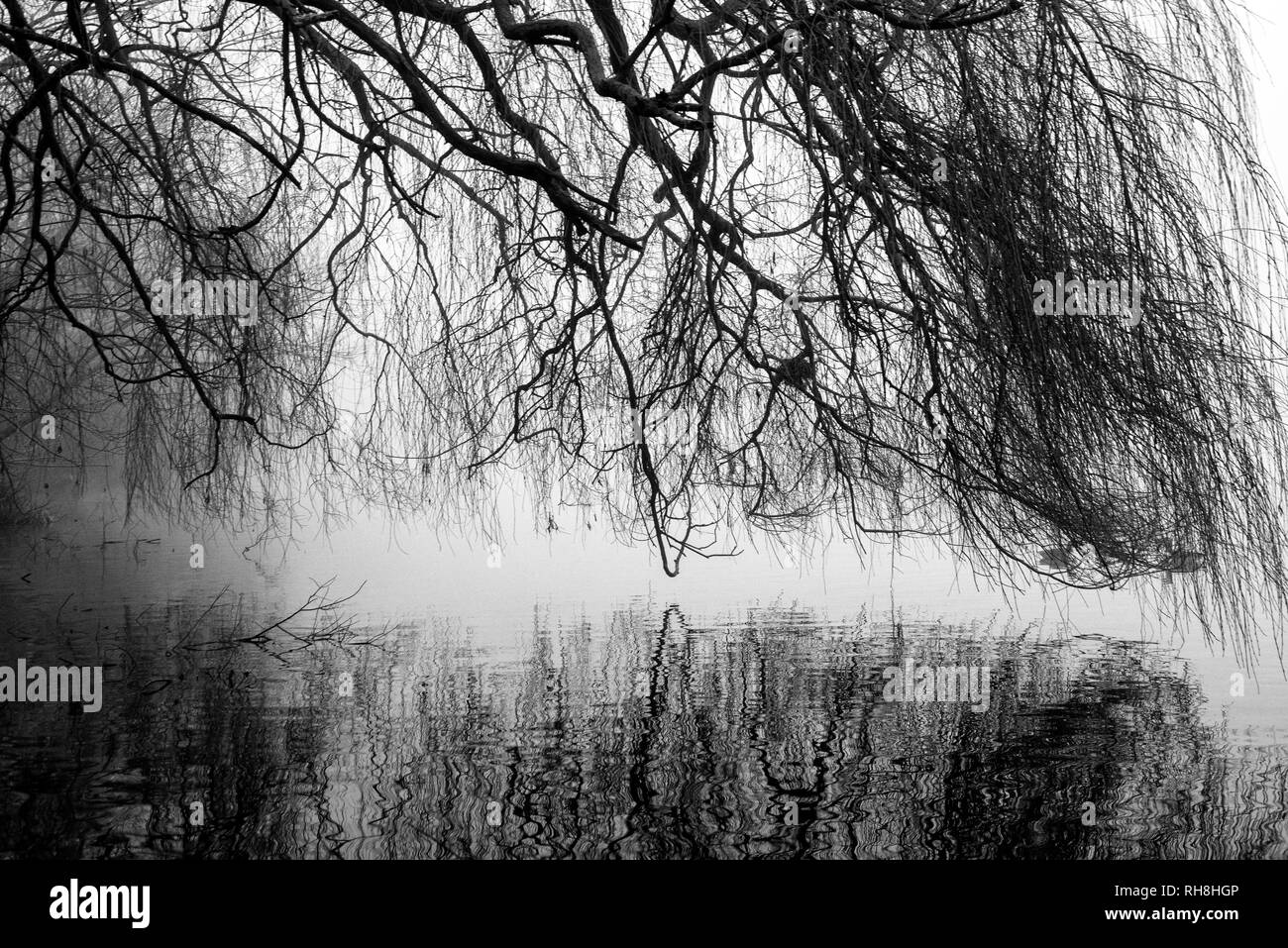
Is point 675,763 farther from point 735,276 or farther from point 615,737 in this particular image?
point 735,276

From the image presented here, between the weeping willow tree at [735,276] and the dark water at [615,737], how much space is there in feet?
1.91

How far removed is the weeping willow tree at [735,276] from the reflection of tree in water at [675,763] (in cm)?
57

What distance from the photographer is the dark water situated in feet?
8.52

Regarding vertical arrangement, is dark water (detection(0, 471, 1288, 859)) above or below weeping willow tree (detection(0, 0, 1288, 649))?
below

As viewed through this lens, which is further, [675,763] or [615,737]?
[615,737]

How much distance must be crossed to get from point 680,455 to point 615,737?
0.85 meters

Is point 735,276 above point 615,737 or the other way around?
above

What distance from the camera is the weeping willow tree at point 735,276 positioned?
236cm

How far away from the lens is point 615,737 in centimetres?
337

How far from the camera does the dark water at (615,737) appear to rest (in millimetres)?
2596

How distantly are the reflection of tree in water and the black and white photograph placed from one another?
2cm

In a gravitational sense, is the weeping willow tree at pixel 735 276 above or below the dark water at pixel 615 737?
above

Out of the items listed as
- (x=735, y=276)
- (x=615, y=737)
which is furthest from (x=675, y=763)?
(x=735, y=276)

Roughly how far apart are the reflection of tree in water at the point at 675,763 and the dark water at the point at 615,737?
0.04ft
